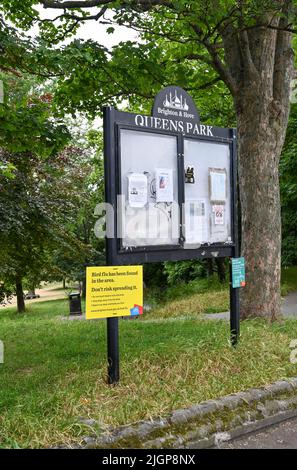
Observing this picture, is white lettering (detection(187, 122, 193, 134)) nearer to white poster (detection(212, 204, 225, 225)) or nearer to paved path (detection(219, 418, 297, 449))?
white poster (detection(212, 204, 225, 225))

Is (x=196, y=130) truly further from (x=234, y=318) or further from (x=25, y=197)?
(x=25, y=197)

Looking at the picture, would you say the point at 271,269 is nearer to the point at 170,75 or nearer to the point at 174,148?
the point at 174,148

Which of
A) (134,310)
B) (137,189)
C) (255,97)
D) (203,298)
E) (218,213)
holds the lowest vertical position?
(203,298)

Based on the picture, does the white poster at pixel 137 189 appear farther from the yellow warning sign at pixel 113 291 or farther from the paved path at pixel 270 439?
the paved path at pixel 270 439

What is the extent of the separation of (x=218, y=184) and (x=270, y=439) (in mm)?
2942

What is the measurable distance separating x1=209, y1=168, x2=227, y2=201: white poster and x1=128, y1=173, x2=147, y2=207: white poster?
107 cm

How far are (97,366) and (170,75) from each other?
6821 mm

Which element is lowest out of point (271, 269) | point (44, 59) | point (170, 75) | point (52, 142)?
point (271, 269)

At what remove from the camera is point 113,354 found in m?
4.96

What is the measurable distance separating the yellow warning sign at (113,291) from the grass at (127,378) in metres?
0.66

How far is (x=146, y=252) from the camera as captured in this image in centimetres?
529

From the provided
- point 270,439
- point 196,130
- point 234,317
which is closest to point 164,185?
point 196,130

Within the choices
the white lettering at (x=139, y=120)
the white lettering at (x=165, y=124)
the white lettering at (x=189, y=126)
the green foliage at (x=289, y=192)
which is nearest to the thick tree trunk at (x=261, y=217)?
the white lettering at (x=189, y=126)
